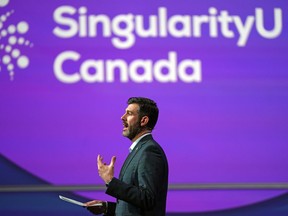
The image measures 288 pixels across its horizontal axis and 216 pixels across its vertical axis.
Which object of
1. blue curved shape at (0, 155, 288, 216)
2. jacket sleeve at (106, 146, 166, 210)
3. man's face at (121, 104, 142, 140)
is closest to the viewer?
jacket sleeve at (106, 146, 166, 210)

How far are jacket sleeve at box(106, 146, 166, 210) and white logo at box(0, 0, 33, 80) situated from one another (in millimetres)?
1607

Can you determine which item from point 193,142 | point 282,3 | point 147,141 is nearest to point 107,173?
point 147,141

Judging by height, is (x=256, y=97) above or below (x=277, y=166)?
above

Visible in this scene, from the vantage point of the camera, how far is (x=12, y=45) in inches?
146

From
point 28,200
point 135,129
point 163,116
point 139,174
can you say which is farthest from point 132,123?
point 28,200

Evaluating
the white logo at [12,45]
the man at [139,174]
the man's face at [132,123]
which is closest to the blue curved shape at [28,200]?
the white logo at [12,45]

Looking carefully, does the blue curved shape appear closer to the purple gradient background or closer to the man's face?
the purple gradient background

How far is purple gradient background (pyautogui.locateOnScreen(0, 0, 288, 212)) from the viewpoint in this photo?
144 inches

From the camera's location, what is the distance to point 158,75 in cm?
370

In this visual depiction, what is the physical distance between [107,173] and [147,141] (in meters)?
0.23

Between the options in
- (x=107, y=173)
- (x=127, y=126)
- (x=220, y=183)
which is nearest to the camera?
(x=107, y=173)

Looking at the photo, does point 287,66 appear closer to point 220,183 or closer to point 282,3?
point 282,3

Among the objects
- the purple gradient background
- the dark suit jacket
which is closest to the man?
the dark suit jacket

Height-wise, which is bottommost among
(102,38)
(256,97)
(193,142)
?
(193,142)
